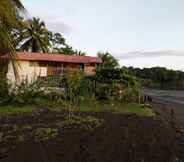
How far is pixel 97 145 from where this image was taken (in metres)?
5.50

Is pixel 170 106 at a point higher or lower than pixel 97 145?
lower

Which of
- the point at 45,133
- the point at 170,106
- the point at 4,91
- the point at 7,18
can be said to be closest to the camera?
the point at 45,133

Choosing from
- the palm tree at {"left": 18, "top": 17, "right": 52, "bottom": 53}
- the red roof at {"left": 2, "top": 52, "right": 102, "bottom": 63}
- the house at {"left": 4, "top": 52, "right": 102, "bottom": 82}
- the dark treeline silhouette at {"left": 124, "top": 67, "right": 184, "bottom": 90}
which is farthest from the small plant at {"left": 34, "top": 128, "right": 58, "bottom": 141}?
the dark treeline silhouette at {"left": 124, "top": 67, "right": 184, "bottom": 90}

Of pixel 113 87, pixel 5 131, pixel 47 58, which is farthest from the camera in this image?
pixel 47 58

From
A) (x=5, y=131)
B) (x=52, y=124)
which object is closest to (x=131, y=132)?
(x=52, y=124)

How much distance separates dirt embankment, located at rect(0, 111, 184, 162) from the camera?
4.75m

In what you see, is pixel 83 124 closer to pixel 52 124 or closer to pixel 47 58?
pixel 52 124

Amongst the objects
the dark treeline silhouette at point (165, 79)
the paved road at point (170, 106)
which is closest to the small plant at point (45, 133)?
the paved road at point (170, 106)

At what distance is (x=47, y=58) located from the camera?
851 inches

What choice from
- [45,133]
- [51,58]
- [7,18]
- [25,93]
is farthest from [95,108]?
[51,58]

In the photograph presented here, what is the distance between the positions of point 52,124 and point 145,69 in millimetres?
37415

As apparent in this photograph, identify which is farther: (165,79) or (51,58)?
(165,79)

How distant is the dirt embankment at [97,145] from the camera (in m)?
4.75

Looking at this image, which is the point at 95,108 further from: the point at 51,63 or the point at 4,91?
the point at 51,63
